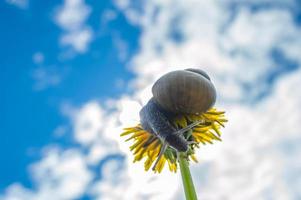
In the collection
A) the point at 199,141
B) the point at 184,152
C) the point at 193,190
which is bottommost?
the point at 193,190

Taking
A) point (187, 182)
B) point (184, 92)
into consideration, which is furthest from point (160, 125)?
point (187, 182)

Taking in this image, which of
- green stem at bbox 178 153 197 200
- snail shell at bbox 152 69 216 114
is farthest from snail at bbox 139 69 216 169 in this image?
green stem at bbox 178 153 197 200

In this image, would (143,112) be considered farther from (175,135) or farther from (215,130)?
(215,130)

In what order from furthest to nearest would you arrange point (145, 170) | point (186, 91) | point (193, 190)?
point (145, 170) < point (186, 91) < point (193, 190)

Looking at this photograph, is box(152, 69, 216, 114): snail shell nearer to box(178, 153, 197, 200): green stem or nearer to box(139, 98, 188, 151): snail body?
box(139, 98, 188, 151): snail body

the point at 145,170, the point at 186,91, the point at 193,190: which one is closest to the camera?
the point at 193,190

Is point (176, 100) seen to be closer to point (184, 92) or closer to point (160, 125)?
point (184, 92)

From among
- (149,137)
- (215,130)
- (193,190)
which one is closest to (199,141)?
(215,130)
